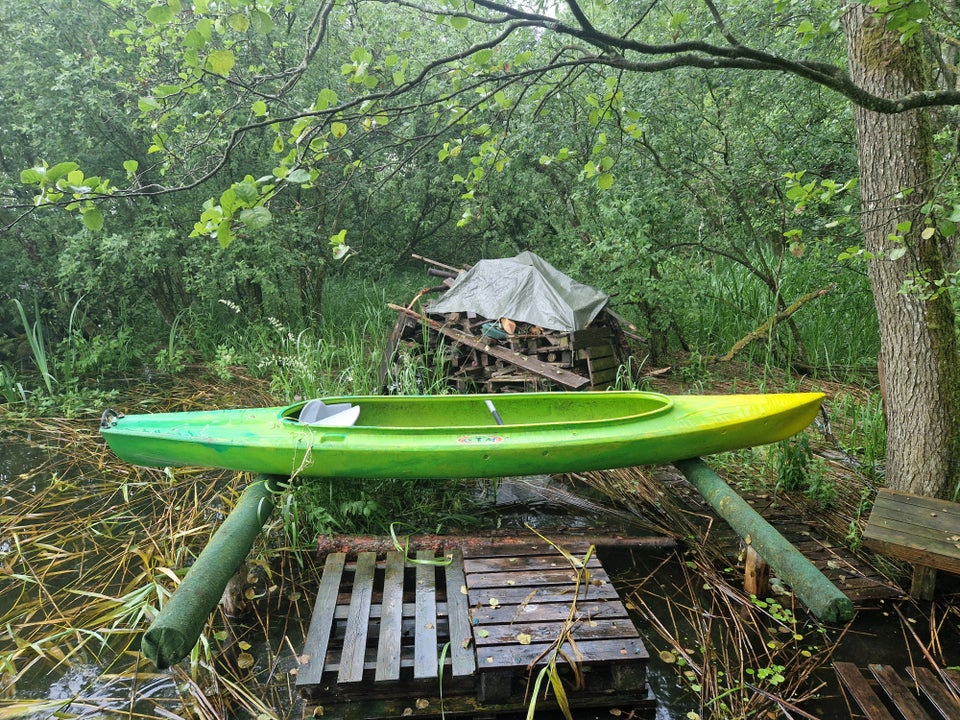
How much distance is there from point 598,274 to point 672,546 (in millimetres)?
3794

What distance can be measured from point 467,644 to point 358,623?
55 cm

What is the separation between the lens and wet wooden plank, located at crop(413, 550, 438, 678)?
2500 mm

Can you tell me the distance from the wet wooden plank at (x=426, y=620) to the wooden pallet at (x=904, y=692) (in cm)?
183

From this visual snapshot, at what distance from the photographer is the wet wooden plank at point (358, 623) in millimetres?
2469

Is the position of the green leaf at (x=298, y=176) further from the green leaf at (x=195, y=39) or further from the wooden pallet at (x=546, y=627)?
the wooden pallet at (x=546, y=627)

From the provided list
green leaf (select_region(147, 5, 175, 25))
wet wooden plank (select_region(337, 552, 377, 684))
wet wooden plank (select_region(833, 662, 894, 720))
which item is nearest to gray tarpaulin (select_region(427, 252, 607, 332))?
wet wooden plank (select_region(337, 552, 377, 684))

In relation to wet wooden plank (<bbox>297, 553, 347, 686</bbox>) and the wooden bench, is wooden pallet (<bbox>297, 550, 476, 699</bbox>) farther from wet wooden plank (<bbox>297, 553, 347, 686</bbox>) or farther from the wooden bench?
the wooden bench

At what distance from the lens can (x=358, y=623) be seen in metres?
2.77

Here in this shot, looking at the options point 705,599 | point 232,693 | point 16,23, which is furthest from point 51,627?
point 16,23

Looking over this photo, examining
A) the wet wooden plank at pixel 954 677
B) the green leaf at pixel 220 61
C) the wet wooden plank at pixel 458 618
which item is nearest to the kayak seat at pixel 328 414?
the wet wooden plank at pixel 458 618

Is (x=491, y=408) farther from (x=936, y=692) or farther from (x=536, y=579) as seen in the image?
(x=936, y=692)

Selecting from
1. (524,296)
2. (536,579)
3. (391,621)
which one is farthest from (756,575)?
(524,296)

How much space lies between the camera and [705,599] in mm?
3205

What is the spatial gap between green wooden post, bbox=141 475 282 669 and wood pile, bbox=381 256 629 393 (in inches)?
93.7
